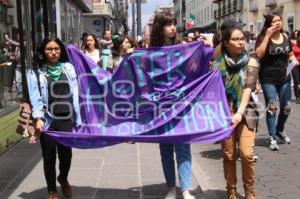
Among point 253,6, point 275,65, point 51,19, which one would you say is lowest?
point 275,65

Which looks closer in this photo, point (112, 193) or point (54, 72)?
point (54, 72)

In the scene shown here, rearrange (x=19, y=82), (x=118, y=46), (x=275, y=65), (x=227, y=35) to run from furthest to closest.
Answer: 1. (x=19, y=82)
2. (x=118, y=46)
3. (x=275, y=65)
4. (x=227, y=35)

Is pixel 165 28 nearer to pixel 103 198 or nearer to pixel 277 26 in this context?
pixel 103 198

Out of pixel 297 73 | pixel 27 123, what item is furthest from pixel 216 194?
pixel 297 73

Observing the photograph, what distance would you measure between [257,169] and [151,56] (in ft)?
8.43

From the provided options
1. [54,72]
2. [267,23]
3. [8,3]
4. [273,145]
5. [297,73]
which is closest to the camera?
[54,72]

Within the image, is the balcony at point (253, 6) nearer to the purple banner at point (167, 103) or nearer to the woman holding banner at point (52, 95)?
the purple banner at point (167, 103)

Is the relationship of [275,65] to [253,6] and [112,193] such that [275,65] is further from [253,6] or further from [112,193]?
[253,6]

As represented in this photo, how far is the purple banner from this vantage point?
515 centimetres

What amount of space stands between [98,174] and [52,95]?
1.67 metres

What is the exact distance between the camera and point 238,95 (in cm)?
523

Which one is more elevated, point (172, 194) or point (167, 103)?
point (167, 103)

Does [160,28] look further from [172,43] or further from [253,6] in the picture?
[253,6]

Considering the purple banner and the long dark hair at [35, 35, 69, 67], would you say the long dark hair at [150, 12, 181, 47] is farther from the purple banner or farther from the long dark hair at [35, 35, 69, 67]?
the long dark hair at [35, 35, 69, 67]
